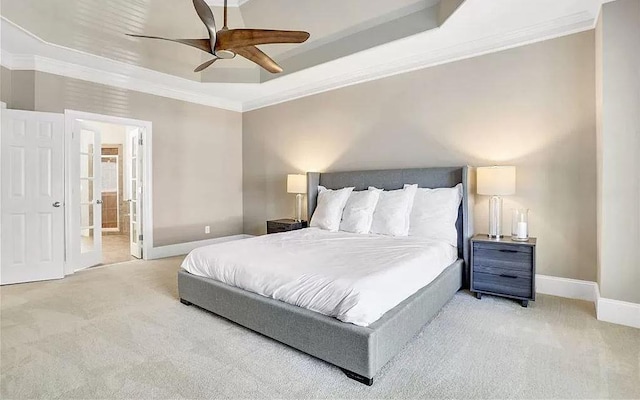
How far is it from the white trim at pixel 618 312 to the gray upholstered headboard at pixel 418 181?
108 cm

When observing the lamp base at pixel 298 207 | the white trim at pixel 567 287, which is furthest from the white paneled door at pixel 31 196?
the white trim at pixel 567 287

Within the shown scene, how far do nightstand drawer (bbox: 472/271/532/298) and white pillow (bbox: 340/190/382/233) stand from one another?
4.11 ft

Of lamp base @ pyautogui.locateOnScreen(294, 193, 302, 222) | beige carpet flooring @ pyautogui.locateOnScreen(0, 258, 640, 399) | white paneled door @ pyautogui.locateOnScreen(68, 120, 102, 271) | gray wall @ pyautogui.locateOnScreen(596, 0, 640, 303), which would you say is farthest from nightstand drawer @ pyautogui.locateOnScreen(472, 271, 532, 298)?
white paneled door @ pyautogui.locateOnScreen(68, 120, 102, 271)

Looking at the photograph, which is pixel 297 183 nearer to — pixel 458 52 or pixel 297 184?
pixel 297 184

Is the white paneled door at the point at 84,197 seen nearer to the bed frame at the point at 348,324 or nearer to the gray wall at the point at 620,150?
the bed frame at the point at 348,324

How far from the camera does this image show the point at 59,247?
410cm

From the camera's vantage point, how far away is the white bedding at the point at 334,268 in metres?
1.96

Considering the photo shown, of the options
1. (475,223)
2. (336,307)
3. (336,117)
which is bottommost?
(336,307)

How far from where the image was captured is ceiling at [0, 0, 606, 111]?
3.14m

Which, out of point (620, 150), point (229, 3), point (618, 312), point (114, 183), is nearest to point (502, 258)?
point (618, 312)

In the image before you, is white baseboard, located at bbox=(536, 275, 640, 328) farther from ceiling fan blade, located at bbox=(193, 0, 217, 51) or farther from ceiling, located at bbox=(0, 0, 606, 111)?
ceiling fan blade, located at bbox=(193, 0, 217, 51)

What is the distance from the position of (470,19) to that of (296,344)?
10.7 ft

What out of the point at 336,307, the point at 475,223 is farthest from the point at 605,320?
the point at 336,307

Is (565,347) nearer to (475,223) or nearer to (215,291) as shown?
(475,223)
